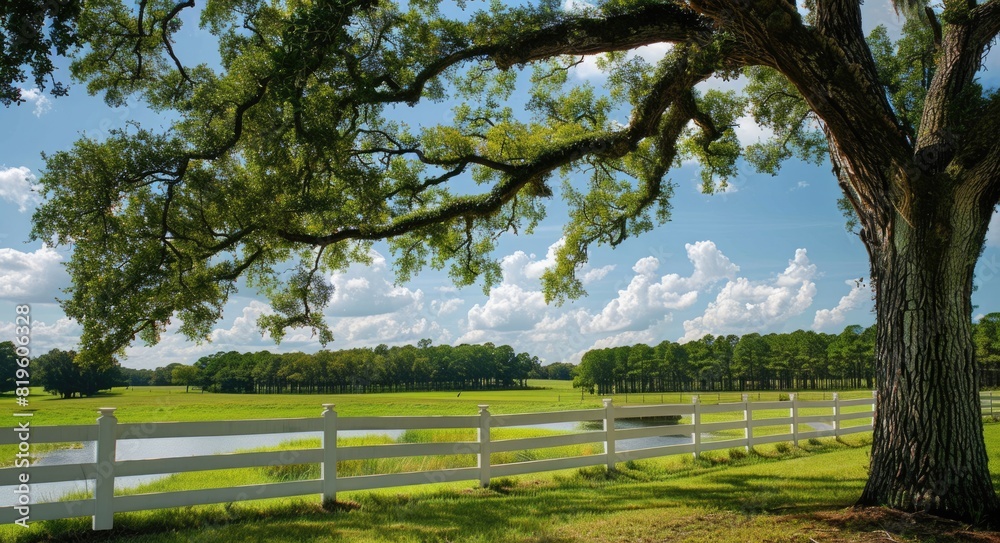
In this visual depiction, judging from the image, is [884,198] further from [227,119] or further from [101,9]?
[101,9]

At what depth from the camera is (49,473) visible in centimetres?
648

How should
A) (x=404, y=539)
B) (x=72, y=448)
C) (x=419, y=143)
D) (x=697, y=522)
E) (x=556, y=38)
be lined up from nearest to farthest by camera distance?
(x=404, y=539)
(x=697, y=522)
(x=556, y=38)
(x=419, y=143)
(x=72, y=448)

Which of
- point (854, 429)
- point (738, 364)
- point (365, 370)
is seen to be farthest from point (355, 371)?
point (854, 429)

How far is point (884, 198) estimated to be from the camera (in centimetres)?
775

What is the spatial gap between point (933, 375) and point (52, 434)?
9516 millimetres

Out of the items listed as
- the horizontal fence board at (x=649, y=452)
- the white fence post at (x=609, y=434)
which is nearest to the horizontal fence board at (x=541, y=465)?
the white fence post at (x=609, y=434)

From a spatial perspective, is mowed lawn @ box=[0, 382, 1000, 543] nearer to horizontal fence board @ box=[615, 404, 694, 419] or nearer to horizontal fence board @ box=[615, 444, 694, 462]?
horizontal fence board @ box=[615, 444, 694, 462]

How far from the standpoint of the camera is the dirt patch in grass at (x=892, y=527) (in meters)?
6.14

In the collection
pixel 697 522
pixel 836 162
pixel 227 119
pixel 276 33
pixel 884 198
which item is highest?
pixel 276 33

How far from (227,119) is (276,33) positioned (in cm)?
197

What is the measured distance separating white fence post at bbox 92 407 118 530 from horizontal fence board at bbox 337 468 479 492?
253 centimetres

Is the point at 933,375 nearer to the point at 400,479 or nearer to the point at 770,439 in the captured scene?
the point at 400,479

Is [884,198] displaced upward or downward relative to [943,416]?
upward

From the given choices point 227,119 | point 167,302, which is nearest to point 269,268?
point 167,302
